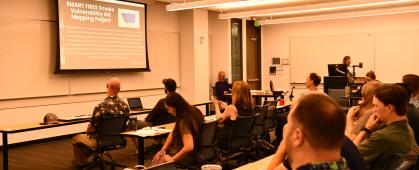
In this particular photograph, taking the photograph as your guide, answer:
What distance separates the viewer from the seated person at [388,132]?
263cm

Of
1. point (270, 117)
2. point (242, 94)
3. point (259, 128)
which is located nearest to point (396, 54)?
point (270, 117)

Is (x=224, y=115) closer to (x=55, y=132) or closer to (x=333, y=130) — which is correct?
(x=333, y=130)

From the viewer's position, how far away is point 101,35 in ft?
28.9

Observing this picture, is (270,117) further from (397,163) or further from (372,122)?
(397,163)

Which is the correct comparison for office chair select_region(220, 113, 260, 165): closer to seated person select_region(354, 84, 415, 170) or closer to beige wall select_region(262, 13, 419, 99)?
seated person select_region(354, 84, 415, 170)

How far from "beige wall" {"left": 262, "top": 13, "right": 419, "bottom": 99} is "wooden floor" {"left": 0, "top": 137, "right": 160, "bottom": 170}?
7487 millimetres

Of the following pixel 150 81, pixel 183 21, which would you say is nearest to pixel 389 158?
pixel 150 81

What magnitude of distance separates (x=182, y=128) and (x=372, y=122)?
5.52 ft

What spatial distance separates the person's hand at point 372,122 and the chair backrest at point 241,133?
7.43ft

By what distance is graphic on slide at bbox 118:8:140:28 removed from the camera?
9.26 m

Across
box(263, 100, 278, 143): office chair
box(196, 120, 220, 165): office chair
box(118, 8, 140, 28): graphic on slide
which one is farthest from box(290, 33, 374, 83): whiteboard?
box(196, 120, 220, 165): office chair

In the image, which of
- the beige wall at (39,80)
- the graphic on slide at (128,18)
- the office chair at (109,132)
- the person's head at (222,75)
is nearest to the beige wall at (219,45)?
the person's head at (222,75)

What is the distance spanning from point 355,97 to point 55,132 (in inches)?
225

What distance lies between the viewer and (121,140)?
18.3 ft
